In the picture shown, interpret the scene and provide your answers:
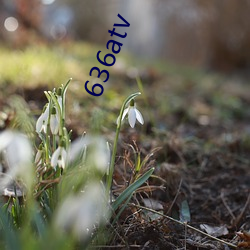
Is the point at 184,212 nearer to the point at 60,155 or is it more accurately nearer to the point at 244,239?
the point at 244,239

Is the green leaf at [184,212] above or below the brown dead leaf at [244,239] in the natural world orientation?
below

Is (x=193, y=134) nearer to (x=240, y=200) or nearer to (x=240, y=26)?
(x=240, y=200)

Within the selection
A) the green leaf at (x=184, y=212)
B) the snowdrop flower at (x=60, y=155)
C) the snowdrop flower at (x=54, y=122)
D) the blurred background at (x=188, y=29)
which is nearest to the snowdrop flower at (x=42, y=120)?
the snowdrop flower at (x=54, y=122)

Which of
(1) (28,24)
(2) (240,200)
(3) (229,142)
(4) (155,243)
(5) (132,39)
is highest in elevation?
(5) (132,39)

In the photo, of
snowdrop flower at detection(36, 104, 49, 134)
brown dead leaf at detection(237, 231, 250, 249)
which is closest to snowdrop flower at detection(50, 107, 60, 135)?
snowdrop flower at detection(36, 104, 49, 134)

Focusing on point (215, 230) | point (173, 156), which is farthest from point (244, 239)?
point (173, 156)

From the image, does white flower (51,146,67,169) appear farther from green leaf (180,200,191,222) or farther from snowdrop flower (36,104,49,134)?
green leaf (180,200,191,222)

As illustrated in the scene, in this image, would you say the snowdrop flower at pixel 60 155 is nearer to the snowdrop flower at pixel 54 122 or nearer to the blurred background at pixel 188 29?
the snowdrop flower at pixel 54 122

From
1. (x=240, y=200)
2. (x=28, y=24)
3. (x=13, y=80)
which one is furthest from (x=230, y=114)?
(x=28, y=24)
